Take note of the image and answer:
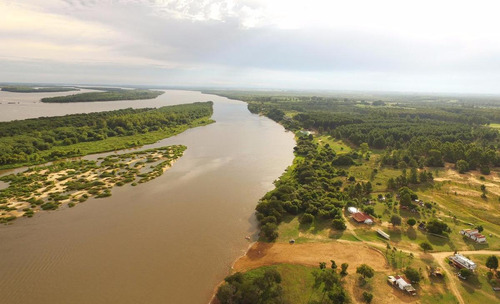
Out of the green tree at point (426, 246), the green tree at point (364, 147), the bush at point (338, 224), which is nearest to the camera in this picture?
the green tree at point (426, 246)

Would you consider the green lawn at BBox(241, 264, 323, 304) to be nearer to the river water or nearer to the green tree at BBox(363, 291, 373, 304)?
the green tree at BBox(363, 291, 373, 304)

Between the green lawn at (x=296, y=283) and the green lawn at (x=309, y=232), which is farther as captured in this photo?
the green lawn at (x=309, y=232)

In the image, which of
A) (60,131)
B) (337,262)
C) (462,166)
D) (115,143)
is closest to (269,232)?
(337,262)

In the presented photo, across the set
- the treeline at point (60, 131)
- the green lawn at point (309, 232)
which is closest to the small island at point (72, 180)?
the treeline at point (60, 131)

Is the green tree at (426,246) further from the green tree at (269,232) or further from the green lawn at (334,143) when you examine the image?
the green lawn at (334,143)

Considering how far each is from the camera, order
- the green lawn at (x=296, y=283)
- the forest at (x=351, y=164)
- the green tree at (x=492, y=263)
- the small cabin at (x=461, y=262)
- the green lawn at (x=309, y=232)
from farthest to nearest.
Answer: the forest at (x=351, y=164), the green lawn at (x=309, y=232), the small cabin at (x=461, y=262), the green tree at (x=492, y=263), the green lawn at (x=296, y=283)

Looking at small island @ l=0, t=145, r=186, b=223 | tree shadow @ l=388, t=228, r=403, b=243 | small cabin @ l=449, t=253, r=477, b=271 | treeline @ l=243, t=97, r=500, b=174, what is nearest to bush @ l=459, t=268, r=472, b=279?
small cabin @ l=449, t=253, r=477, b=271

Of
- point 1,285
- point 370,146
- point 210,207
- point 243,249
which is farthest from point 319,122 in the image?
point 1,285
